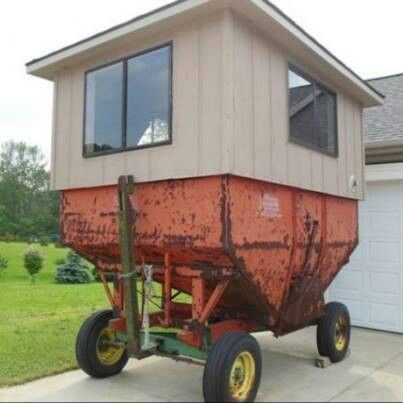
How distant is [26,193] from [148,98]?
182 feet

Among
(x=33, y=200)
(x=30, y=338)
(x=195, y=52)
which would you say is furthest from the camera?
(x=33, y=200)

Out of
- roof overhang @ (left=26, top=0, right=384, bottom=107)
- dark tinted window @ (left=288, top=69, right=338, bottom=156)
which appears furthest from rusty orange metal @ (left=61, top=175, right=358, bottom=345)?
roof overhang @ (left=26, top=0, right=384, bottom=107)

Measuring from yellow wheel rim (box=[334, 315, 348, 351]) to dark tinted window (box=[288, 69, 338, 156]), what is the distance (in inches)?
78.1

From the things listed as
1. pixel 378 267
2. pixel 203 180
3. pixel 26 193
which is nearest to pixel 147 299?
pixel 203 180

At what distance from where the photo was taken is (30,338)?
6.68m

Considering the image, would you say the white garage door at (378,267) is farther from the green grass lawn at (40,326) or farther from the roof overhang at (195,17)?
the green grass lawn at (40,326)

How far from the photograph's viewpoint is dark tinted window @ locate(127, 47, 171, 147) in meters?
4.67

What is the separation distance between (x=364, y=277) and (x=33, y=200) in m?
54.4

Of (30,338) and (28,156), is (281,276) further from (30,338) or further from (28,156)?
(28,156)

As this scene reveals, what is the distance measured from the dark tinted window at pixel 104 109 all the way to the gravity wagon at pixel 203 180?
2 cm

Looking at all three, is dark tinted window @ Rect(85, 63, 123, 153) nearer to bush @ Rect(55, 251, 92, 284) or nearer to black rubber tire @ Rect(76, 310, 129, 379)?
black rubber tire @ Rect(76, 310, 129, 379)

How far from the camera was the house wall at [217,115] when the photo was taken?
14.0 feet

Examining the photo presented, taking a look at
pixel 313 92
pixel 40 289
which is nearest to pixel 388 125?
pixel 313 92

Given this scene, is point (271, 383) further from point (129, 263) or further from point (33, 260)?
point (33, 260)
